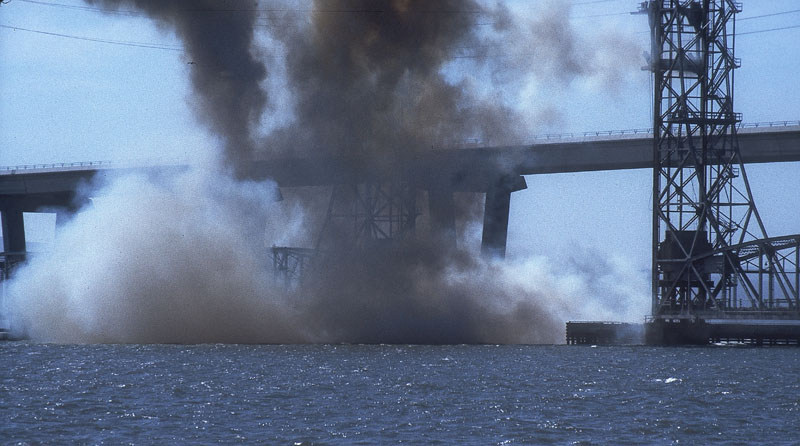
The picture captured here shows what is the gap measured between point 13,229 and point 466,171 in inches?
2769

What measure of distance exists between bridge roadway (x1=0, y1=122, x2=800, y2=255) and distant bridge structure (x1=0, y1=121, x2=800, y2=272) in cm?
7

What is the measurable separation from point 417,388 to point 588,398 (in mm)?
8126

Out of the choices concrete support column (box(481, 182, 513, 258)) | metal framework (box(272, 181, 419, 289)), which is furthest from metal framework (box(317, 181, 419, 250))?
concrete support column (box(481, 182, 513, 258))

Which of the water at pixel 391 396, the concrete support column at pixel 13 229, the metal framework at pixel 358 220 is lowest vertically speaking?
the water at pixel 391 396

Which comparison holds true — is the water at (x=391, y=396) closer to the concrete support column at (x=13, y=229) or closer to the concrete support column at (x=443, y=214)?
the concrete support column at (x=443, y=214)

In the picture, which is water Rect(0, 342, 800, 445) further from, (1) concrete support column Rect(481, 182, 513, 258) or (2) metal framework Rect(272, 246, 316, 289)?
(1) concrete support column Rect(481, 182, 513, 258)

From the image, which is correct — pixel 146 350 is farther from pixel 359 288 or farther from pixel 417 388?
pixel 417 388

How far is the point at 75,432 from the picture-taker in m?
46.1

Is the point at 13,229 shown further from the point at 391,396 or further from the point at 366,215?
the point at 391,396

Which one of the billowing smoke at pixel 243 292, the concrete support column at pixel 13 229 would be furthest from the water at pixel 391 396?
the concrete support column at pixel 13 229

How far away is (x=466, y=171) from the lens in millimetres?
99000

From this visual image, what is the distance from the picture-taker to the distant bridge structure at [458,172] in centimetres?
9381

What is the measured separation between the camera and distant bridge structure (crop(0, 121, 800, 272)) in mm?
93812

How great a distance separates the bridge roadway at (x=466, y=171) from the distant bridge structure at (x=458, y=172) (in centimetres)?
7
